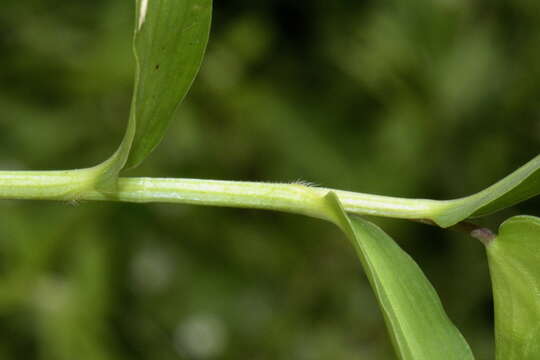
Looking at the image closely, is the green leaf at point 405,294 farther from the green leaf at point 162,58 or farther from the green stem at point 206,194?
the green leaf at point 162,58

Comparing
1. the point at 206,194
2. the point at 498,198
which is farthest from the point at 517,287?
the point at 206,194

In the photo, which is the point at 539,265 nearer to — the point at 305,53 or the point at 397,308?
the point at 397,308

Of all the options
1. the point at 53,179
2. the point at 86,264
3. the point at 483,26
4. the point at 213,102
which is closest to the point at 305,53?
the point at 213,102

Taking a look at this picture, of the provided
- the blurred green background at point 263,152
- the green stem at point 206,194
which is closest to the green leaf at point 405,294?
the green stem at point 206,194

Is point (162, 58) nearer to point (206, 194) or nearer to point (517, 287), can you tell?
point (206, 194)

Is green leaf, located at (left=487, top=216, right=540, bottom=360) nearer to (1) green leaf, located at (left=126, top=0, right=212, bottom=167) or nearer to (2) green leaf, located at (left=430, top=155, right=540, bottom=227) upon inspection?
(2) green leaf, located at (left=430, top=155, right=540, bottom=227)
